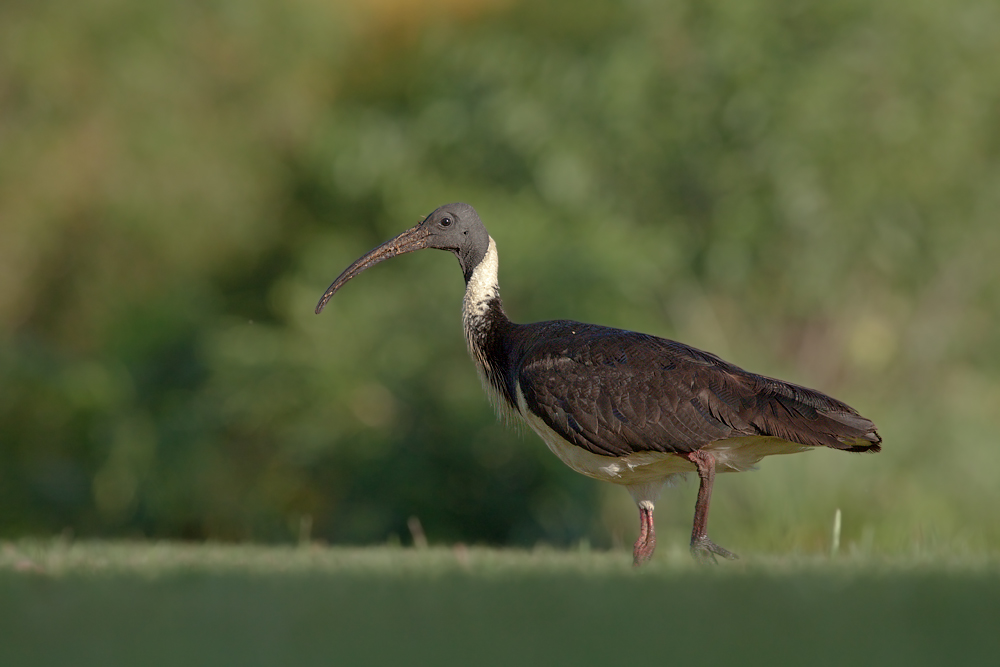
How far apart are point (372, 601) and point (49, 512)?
582 inches

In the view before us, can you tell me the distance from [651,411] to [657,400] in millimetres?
66

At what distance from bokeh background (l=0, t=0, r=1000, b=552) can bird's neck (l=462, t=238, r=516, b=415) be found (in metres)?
5.20

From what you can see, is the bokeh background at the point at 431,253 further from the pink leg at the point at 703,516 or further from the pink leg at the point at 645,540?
the pink leg at the point at 703,516

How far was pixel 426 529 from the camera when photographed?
13672mm

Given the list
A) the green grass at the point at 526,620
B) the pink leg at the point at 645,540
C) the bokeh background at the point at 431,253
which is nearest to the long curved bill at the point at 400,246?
the pink leg at the point at 645,540

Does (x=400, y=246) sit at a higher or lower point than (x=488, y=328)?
higher

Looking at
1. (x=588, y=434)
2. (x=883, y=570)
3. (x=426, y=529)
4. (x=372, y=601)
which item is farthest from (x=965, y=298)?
(x=372, y=601)

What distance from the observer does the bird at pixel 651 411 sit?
577cm

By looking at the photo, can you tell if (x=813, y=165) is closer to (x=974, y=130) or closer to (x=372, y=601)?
(x=974, y=130)

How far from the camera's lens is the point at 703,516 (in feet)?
19.2

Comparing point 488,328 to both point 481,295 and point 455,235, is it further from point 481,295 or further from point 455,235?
point 455,235

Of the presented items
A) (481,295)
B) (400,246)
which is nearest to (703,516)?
(481,295)

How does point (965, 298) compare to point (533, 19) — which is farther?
point (533, 19)

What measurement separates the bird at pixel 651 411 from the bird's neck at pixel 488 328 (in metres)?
0.03
